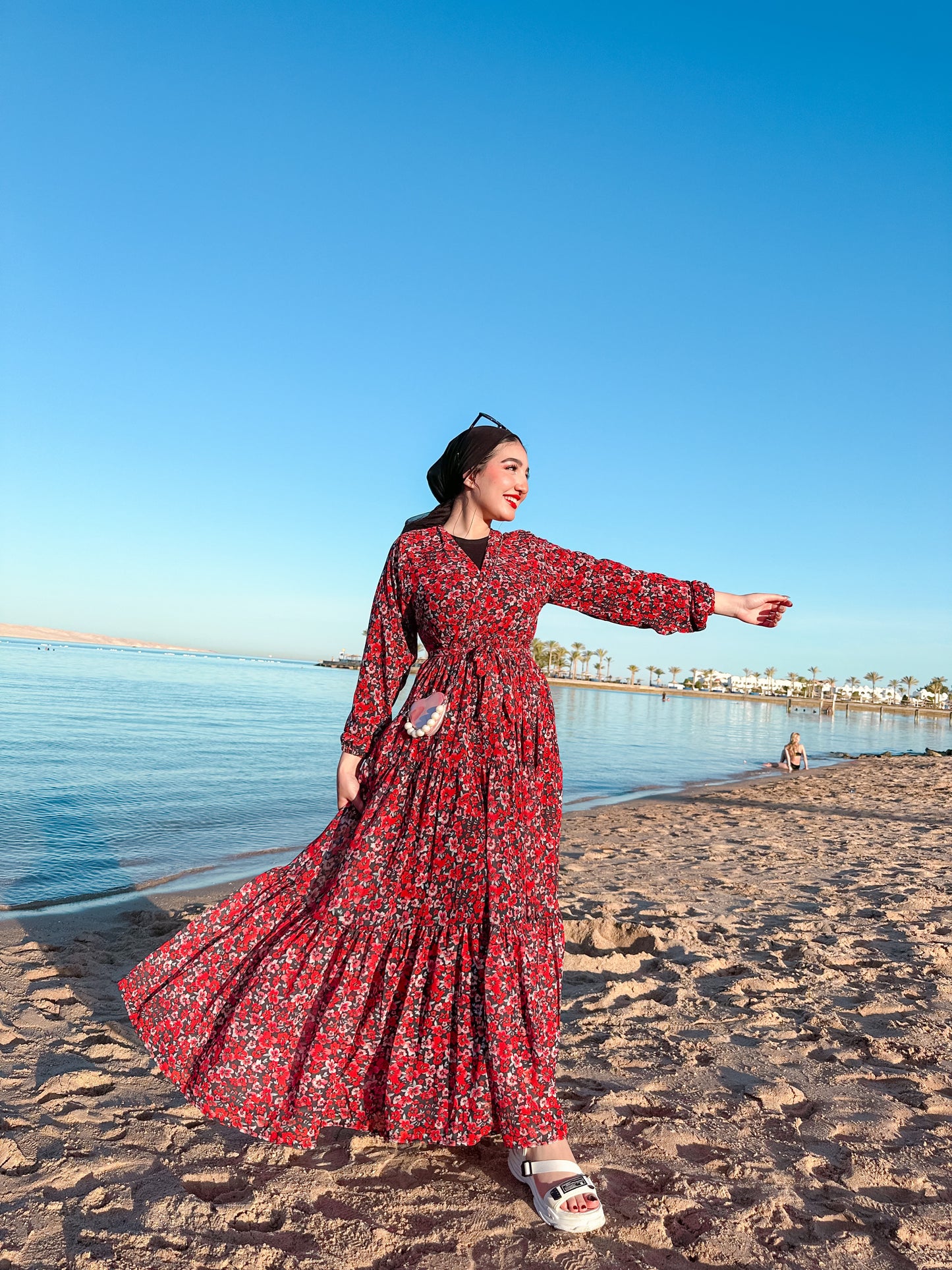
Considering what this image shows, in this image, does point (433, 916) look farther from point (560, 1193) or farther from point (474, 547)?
point (474, 547)

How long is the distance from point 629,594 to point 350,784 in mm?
1000

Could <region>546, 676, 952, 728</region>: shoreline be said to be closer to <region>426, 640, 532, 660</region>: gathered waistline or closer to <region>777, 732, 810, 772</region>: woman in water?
<region>777, 732, 810, 772</region>: woman in water

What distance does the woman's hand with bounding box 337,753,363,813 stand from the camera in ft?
7.77

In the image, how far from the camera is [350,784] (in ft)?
7.78

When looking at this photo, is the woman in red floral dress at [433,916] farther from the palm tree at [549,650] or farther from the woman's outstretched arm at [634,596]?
the palm tree at [549,650]

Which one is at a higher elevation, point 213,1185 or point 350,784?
point 350,784

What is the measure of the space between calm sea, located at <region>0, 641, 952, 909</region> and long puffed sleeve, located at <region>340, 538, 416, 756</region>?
13.0ft

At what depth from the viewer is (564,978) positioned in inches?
143

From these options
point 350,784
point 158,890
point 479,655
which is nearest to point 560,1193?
point 350,784

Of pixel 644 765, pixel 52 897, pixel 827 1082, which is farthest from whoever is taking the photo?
pixel 644 765

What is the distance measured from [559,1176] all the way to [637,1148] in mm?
370

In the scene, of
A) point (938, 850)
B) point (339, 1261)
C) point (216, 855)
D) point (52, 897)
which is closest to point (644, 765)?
point (938, 850)

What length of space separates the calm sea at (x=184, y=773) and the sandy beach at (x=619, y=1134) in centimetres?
216

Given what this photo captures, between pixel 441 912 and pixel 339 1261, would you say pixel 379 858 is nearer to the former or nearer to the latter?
pixel 441 912
